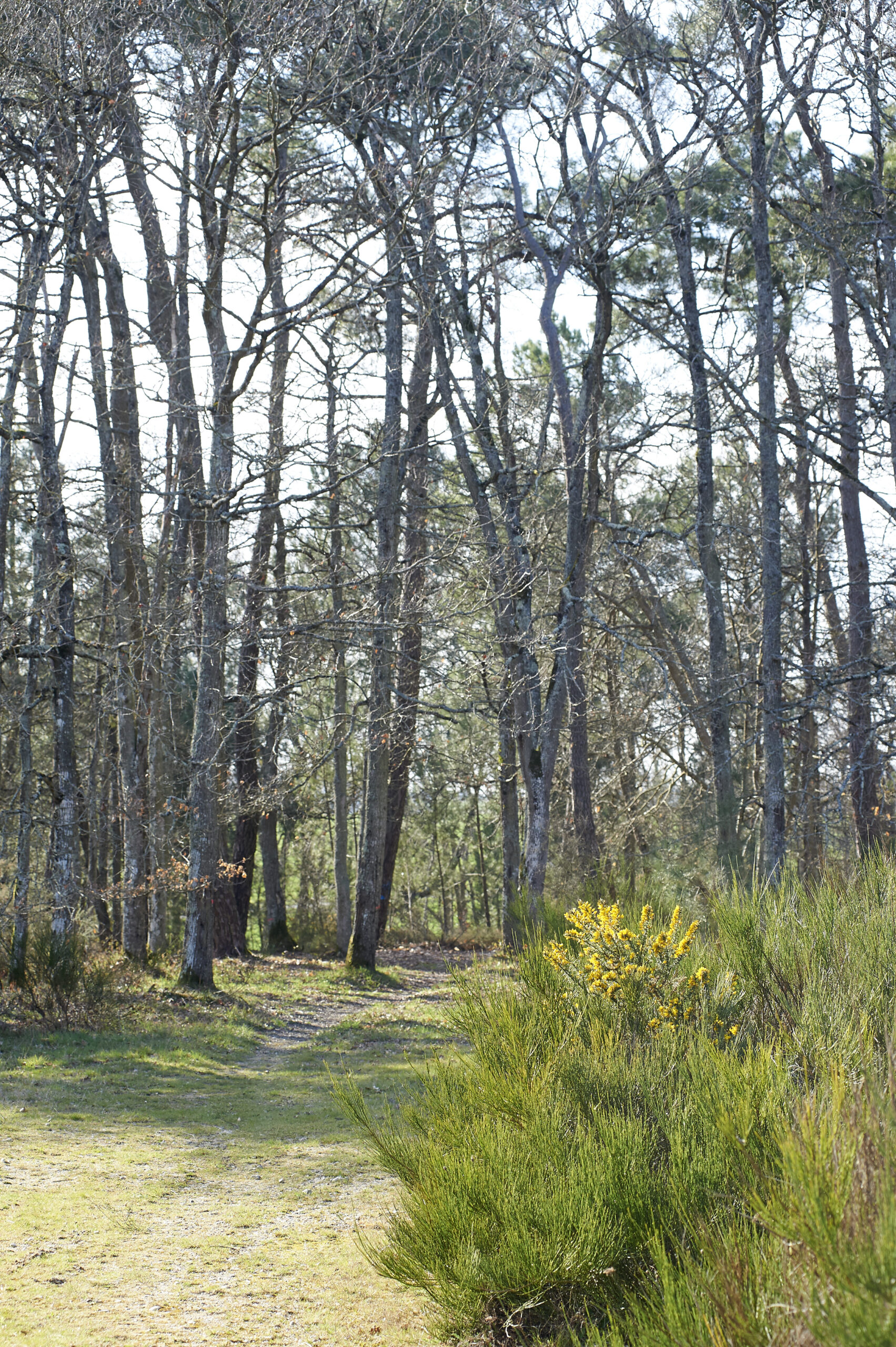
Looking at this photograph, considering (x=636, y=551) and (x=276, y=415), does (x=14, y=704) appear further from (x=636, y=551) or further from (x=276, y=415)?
(x=636, y=551)

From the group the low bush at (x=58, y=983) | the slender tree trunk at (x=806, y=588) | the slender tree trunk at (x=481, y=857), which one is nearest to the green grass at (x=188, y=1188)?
the low bush at (x=58, y=983)

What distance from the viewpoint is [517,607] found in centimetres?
1288

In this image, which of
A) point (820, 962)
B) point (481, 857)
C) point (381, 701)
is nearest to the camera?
point (820, 962)

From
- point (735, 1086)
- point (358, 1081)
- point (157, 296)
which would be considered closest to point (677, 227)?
point (157, 296)

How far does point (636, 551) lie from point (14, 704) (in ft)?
28.1

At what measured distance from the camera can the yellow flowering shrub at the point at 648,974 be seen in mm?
4195

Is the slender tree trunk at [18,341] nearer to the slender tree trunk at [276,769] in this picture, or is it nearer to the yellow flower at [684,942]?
the slender tree trunk at [276,769]

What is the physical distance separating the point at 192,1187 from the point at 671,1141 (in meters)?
2.77

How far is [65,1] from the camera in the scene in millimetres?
8078

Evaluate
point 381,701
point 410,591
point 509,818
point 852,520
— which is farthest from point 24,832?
point 852,520

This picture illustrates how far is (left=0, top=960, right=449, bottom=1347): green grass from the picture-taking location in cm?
341

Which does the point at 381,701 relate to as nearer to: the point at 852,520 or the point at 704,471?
the point at 704,471

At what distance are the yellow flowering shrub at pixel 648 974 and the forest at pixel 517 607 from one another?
25 mm

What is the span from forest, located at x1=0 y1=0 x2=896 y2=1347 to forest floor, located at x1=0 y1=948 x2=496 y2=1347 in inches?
13.0
